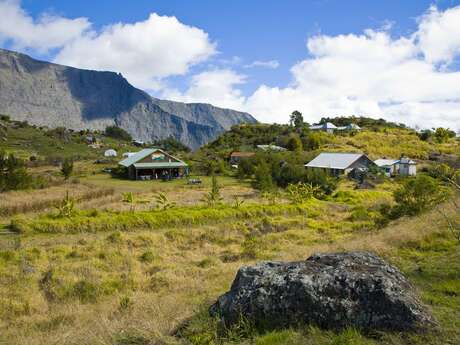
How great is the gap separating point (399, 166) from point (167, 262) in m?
46.6

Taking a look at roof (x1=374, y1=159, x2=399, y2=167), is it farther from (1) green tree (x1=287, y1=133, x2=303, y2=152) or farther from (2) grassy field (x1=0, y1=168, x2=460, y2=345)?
(2) grassy field (x1=0, y1=168, x2=460, y2=345)

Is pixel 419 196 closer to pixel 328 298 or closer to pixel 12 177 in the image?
pixel 328 298

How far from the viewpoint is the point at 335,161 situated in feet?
176

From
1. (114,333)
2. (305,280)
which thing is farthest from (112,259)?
(305,280)

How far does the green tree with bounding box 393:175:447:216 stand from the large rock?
51.7 ft

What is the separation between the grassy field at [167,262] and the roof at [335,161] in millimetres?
22934

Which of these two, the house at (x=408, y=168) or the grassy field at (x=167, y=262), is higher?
the house at (x=408, y=168)

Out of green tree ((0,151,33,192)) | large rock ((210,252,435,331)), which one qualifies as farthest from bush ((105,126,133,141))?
large rock ((210,252,435,331))

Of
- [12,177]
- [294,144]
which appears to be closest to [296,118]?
[294,144]

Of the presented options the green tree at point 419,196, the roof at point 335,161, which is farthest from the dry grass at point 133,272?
the roof at point 335,161

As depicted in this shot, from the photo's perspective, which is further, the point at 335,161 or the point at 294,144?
the point at 294,144

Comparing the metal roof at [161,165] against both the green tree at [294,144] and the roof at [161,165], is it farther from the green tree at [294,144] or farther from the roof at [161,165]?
the green tree at [294,144]

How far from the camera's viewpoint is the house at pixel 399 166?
166 feet

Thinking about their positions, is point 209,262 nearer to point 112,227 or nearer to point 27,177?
point 112,227
